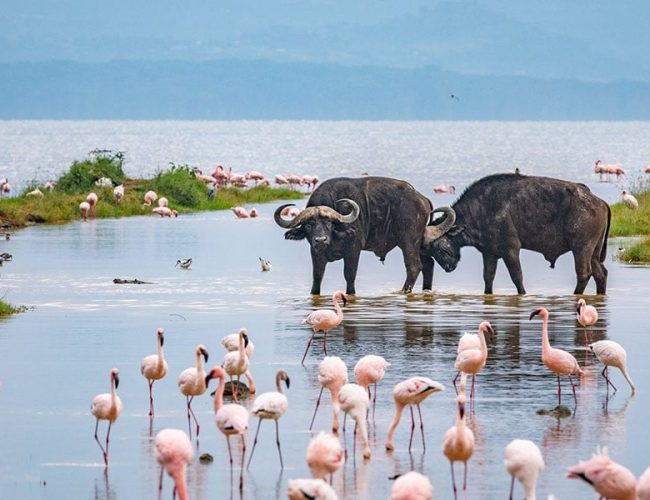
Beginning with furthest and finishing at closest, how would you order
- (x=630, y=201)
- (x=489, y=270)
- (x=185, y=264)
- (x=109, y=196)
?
(x=109, y=196)
(x=630, y=201)
(x=185, y=264)
(x=489, y=270)

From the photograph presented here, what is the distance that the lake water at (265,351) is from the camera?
12992 mm

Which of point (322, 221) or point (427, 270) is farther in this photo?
point (427, 270)

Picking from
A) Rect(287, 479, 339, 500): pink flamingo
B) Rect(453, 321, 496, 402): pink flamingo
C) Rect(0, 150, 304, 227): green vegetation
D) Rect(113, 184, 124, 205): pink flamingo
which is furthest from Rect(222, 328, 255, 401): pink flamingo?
Rect(113, 184, 124, 205): pink flamingo

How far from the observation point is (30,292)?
24.0m

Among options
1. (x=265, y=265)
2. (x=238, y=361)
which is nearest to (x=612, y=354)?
(x=238, y=361)

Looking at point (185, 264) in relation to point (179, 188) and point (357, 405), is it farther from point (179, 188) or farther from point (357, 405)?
point (179, 188)

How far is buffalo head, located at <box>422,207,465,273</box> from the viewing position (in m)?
24.7

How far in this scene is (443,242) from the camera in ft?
81.4

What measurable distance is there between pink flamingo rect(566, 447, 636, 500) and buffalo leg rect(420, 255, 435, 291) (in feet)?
46.6

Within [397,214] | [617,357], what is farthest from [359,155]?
[617,357]

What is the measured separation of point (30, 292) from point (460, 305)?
18.6 ft

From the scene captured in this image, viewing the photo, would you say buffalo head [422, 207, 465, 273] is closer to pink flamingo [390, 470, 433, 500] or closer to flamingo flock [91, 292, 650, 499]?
flamingo flock [91, 292, 650, 499]

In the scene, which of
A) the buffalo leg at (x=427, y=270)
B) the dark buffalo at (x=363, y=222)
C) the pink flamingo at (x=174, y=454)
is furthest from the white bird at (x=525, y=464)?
the buffalo leg at (x=427, y=270)

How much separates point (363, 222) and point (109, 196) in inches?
818
